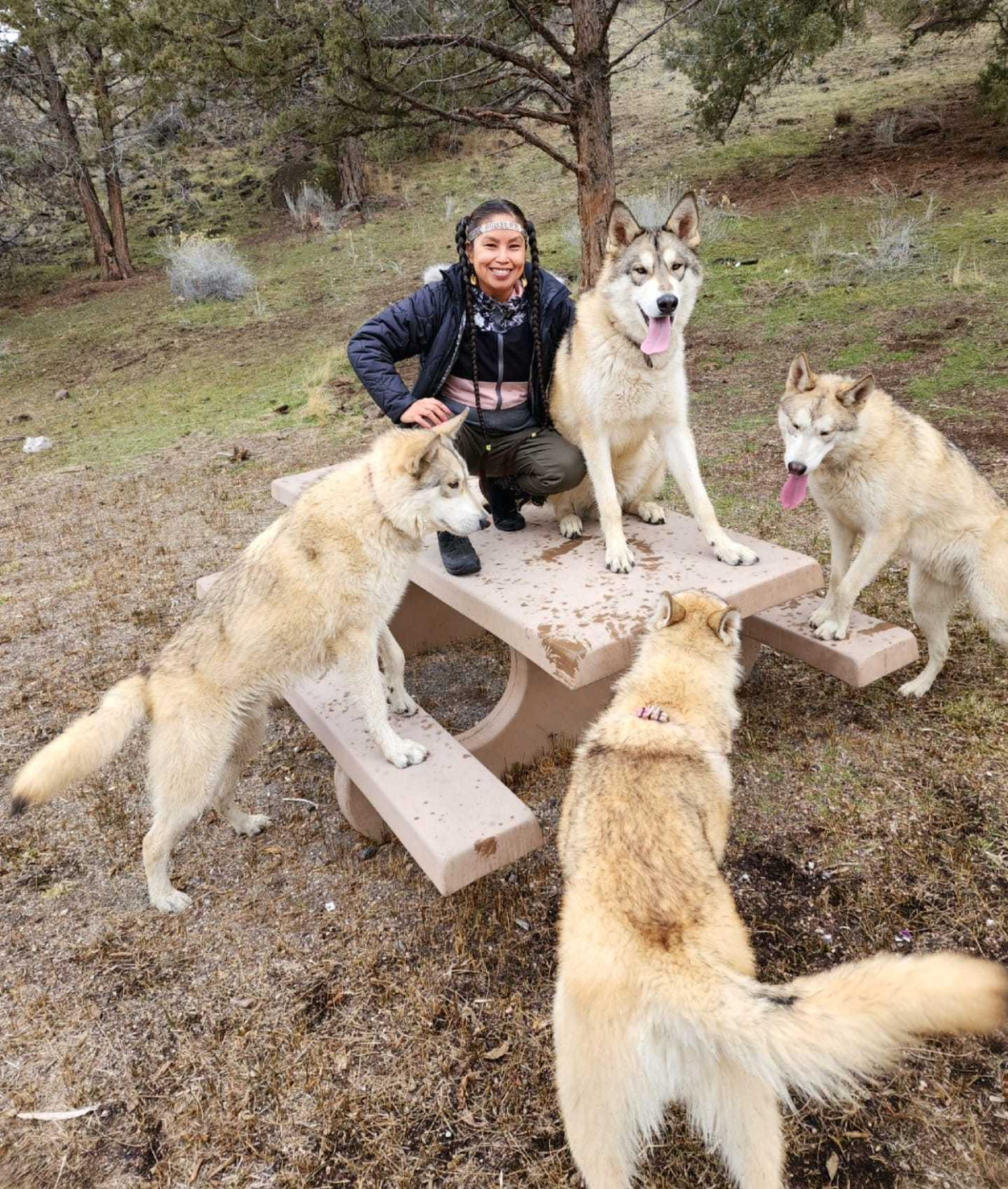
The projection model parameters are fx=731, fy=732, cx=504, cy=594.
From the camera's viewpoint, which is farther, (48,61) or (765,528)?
(48,61)

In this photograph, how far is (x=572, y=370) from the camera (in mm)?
3668

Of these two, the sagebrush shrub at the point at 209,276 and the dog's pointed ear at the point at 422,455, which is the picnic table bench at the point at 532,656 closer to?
the dog's pointed ear at the point at 422,455

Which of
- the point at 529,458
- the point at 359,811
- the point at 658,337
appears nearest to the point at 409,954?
the point at 359,811

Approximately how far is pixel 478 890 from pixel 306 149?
86.7 feet

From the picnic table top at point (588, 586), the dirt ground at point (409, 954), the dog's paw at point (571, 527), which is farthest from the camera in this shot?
the dog's paw at point (571, 527)

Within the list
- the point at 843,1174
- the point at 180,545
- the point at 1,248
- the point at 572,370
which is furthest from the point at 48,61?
the point at 843,1174

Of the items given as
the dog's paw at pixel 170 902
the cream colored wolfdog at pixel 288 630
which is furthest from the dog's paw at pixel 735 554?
the dog's paw at pixel 170 902

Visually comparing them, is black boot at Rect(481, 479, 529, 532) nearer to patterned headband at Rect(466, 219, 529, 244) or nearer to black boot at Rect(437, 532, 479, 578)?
black boot at Rect(437, 532, 479, 578)

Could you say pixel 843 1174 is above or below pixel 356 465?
below

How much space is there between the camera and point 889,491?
11.1ft

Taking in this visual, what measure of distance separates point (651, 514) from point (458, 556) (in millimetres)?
1180

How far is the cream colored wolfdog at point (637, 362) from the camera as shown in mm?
3344

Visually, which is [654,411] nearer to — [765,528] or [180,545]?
[765,528]

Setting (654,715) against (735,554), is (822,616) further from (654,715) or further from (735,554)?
(654,715)
